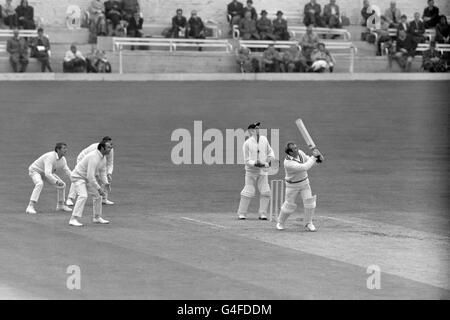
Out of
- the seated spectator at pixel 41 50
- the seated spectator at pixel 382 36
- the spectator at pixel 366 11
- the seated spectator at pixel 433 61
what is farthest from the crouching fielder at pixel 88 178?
the spectator at pixel 366 11

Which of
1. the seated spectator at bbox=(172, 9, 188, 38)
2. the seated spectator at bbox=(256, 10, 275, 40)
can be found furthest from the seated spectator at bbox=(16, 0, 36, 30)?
the seated spectator at bbox=(256, 10, 275, 40)

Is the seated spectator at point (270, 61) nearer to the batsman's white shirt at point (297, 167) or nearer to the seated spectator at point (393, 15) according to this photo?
the seated spectator at point (393, 15)

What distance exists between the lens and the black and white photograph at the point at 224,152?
18.8 meters

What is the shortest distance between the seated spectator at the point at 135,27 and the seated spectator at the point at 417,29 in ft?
34.7

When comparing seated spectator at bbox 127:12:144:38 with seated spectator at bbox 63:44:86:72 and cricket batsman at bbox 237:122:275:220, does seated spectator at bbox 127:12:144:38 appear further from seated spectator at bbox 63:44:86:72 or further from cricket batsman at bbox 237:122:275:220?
cricket batsman at bbox 237:122:275:220

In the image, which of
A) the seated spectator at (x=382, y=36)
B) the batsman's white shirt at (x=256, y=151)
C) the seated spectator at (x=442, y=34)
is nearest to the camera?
the batsman's white shirt at (x=256, y=151)

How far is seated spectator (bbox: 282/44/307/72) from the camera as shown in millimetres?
46062

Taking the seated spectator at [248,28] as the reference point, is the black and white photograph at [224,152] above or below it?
below

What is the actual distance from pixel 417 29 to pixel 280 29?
544cm

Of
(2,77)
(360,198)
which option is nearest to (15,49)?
(2,77)

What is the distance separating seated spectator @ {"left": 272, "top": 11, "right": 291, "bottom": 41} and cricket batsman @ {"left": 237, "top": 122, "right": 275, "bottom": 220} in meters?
24.2

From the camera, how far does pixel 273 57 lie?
150ft

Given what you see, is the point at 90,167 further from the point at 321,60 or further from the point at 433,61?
the point at 433,61

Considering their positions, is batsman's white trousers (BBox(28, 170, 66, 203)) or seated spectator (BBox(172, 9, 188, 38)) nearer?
batsman's white trousers (BBox(28, 170, 66, 203))
